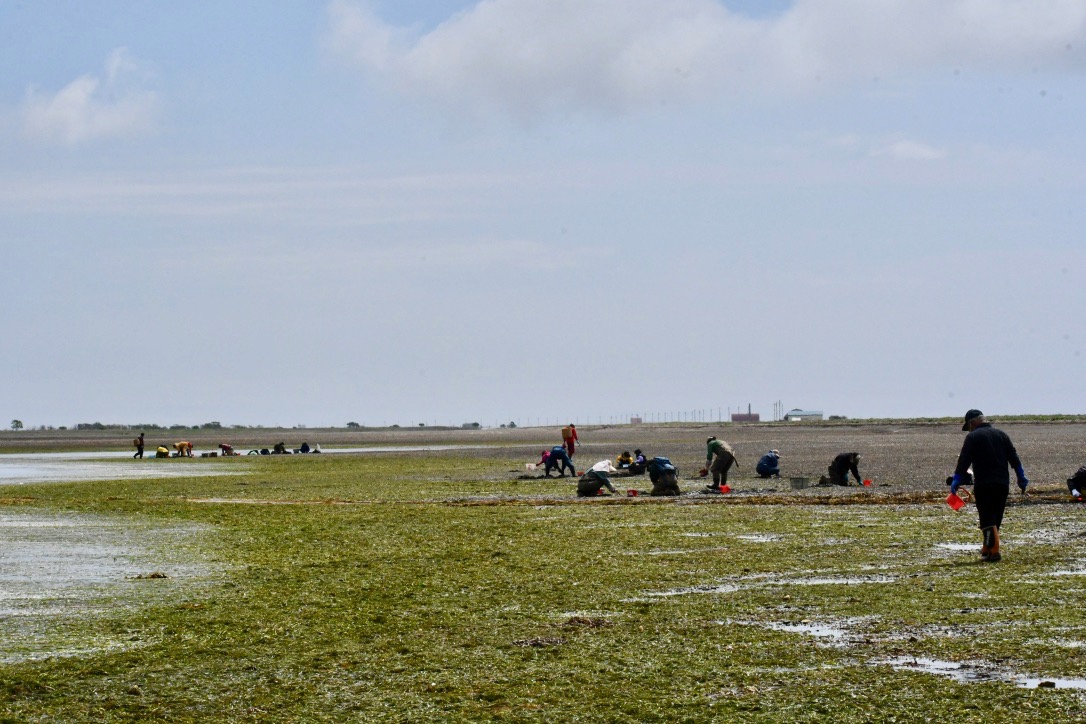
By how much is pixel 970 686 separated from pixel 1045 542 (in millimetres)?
11707

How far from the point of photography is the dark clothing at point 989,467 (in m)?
19.5

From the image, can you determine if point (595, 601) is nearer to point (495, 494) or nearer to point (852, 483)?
point (495, 494)

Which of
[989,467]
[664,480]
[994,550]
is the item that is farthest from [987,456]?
[664,480]

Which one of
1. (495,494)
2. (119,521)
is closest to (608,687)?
(119,521)

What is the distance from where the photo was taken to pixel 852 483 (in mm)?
40500

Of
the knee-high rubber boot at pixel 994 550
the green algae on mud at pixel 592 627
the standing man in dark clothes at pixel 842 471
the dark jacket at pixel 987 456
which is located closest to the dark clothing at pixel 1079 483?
the green algae on mud at pixel 592 627

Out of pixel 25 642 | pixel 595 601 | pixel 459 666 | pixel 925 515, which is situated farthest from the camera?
pixel 925 515

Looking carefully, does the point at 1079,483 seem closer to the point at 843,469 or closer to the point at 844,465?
the point at 843,469

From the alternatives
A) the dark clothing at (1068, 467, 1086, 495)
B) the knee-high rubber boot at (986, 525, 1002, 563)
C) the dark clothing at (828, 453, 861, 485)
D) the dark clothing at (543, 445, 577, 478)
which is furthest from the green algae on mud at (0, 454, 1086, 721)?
the dark clothing at (543, 445, 577, 478)

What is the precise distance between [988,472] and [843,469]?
19447mm

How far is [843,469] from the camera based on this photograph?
39.2 metres

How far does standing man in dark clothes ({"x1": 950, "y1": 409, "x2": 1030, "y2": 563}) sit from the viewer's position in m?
19.2

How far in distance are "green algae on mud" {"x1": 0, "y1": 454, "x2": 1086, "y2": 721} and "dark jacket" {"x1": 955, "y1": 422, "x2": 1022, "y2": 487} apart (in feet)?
4.04

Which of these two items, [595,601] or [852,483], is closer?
[595,601]
